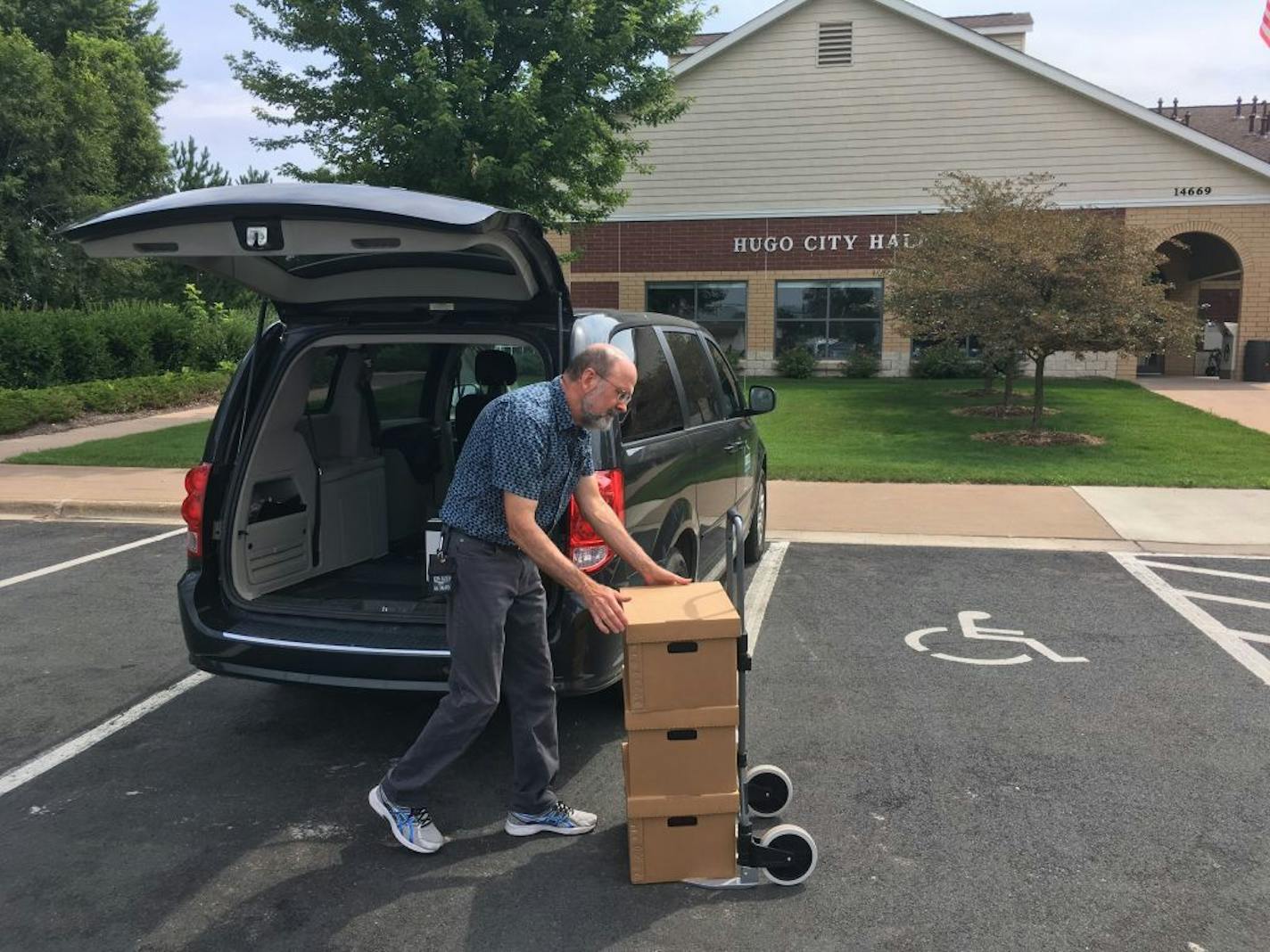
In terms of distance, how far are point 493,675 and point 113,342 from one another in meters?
16.6

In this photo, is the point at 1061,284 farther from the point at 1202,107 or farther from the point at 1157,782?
the point at 1202,107

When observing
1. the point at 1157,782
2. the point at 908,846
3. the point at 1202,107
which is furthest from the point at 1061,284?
the point at 1202,107

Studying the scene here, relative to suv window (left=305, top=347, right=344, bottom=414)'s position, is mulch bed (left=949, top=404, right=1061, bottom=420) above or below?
below

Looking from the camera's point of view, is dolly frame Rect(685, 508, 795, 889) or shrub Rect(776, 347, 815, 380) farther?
shrub Rect(776, 347, 815, 380)

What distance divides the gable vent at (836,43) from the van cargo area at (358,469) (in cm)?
2170

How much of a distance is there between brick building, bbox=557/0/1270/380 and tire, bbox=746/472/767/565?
16.9 metres

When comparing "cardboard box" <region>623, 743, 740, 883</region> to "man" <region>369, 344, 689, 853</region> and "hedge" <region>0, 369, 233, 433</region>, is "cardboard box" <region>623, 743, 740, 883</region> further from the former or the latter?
"hedge" <region>0, 369, 233, 433</region>

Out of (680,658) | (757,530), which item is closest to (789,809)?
(680,658)

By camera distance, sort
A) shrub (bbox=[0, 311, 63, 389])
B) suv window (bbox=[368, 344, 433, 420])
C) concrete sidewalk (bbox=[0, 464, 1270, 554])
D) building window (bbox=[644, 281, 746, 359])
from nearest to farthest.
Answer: suv window (bbox=[368, 344, 433, 420])
concrete sidewalk (bbox=[0, 464, 1270, 554])
shrub (bbox=[0, 311, 63, 389])
building window (bbox=[644, 281, 746, 359])

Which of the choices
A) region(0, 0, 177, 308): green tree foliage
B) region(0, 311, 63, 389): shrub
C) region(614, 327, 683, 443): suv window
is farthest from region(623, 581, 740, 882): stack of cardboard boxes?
region(0, 0, 177, 308): green tree foliage

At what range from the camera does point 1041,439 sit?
13344 millimetres

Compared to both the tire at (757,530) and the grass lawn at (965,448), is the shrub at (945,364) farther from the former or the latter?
the tire at (757,530)

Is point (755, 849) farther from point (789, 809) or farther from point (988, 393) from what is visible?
point (988, 393)

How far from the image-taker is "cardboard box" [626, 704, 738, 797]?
304 centimetres
